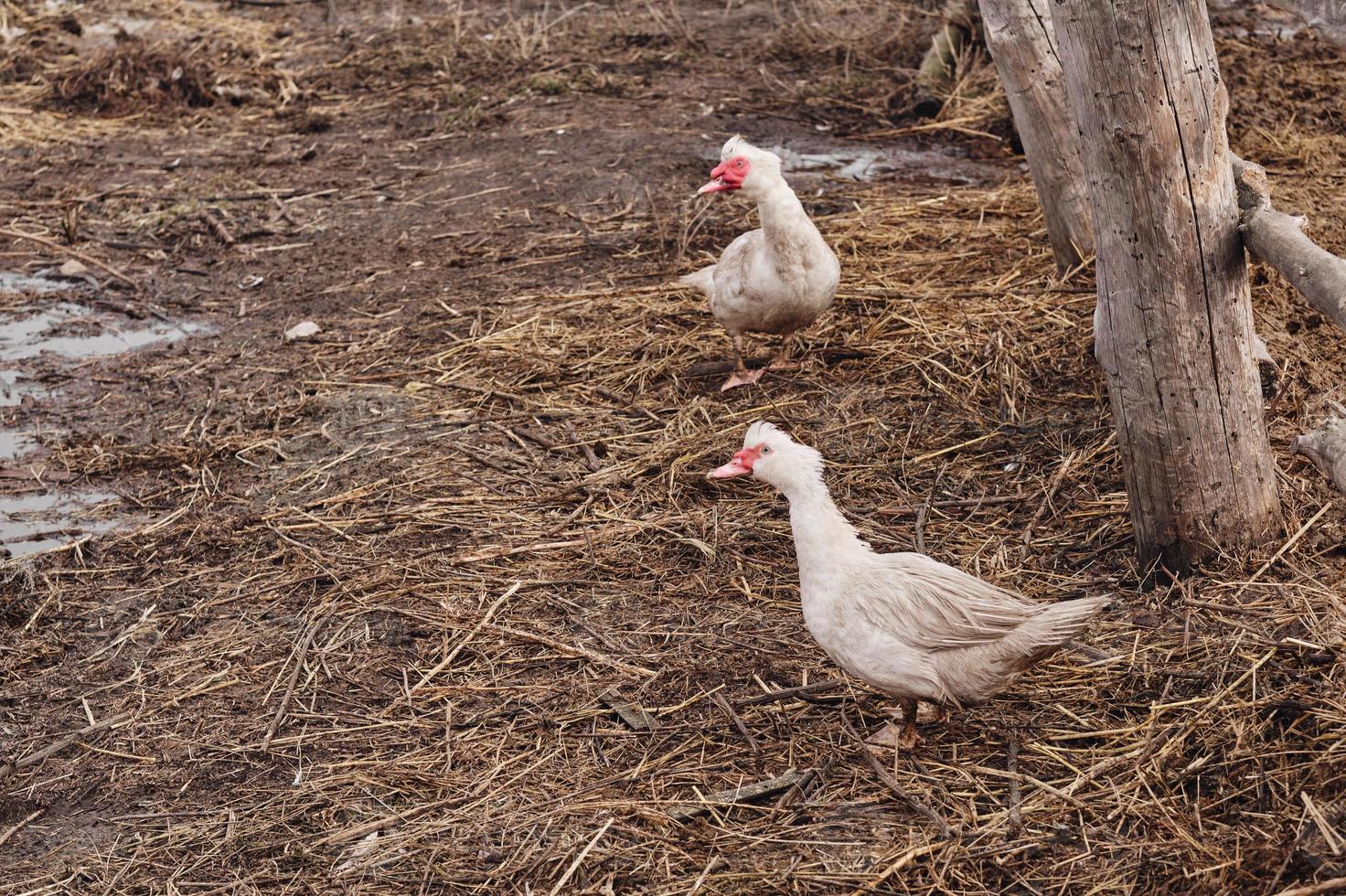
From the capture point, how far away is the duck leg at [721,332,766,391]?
259 inches

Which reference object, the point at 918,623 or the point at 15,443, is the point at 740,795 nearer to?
the point at 918,623

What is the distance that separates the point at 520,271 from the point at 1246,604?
16.3 ft

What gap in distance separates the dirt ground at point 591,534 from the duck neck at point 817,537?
0.48 m

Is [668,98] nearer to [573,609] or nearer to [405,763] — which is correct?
[573,609]

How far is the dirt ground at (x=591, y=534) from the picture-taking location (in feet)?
12.5

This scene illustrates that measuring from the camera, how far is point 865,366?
655 cm

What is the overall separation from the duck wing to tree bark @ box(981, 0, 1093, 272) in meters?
2.94

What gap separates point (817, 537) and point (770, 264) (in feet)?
7.75

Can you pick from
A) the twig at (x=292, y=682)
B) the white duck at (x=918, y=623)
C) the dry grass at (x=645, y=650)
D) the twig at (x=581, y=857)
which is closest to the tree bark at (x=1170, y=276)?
the dry grass at (x=645, y=650)

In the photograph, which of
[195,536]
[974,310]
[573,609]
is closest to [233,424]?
[195,536]

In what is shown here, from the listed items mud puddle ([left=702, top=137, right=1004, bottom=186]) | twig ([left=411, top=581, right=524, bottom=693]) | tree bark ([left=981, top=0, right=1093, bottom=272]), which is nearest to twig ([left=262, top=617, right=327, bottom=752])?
twig ([left=411, top=581, right=524, bottom=693])

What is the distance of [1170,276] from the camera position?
4277mm

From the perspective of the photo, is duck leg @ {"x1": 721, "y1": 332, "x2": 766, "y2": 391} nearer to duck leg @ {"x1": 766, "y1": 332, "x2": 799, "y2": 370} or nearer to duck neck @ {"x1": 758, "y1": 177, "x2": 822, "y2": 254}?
duck leg @ {"x1": 766, "y1": 332, "x2": 799, "y2": 370}

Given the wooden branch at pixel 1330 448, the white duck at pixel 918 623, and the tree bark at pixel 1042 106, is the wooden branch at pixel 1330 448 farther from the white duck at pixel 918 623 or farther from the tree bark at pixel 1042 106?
the tree bark at pixel 1042 106
